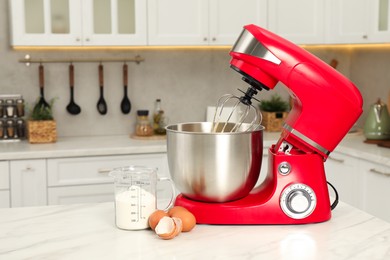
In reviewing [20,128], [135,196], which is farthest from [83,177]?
[135,196]

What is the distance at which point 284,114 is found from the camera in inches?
165

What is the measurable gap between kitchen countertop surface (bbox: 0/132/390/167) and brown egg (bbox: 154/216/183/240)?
1845 millimetres

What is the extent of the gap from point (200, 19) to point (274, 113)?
0.86m

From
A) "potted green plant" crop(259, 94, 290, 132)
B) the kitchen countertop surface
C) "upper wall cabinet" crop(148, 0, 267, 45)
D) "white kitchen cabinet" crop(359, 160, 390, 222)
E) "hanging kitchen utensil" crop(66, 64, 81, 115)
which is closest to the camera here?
"white kitchen cabinet" crop(359, 160, 390, 222)

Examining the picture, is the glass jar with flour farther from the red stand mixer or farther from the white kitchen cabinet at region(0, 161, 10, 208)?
the white kitchen cabinet at region(0, 161, 10, 208)

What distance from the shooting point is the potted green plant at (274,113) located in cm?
418

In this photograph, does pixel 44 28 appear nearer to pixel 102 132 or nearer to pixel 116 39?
pixel 116 39

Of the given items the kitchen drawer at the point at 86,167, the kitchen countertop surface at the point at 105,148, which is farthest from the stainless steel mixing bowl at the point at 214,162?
the kitchen drawer at the point at 86,167

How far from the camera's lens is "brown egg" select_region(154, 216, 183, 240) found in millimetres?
1608

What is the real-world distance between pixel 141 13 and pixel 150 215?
227cm

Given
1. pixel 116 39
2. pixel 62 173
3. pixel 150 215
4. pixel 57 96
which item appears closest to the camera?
pixel 150 215

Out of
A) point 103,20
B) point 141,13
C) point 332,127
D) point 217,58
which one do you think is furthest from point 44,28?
point 332,127

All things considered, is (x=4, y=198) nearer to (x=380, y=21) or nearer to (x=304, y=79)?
(x=304, y=79)

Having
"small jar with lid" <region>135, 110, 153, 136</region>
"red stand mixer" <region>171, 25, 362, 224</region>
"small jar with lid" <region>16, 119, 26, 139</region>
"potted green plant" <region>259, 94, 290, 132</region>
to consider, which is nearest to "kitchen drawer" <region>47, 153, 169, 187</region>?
"small jar with lid" <region>135, 110, 153, 136</region>
